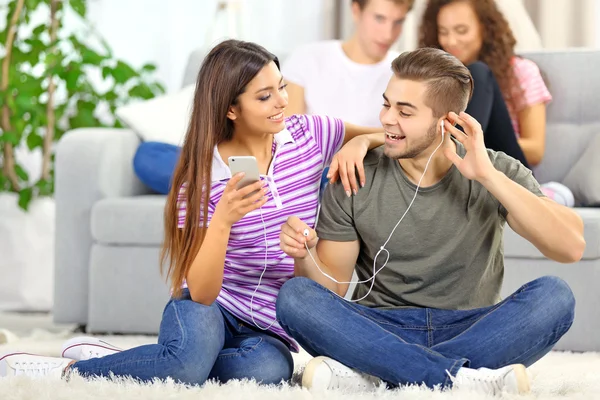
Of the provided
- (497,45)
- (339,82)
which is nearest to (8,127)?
(339,82)

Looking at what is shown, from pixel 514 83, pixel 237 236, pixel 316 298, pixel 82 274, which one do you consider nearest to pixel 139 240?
pixel 82 274

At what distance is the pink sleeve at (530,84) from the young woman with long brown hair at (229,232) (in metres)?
1.09

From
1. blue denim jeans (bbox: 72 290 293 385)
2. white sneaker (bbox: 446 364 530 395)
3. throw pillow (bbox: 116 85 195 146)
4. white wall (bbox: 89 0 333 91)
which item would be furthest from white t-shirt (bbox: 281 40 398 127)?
white wall (bbox: 89 0 333 91)

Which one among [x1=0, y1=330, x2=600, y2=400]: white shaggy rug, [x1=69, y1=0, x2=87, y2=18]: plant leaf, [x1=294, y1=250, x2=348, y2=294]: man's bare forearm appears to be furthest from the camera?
[x1=69, y1=0, x2=87, y2=18]: plant leaf

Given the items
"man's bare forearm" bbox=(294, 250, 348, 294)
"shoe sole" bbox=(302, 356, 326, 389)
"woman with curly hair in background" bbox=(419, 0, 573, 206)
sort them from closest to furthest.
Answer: "shoe sole" bbox=(302, 356, 326, 389)
"man's bare forearm" bbox=(294, 250, 348, 294)
"woman with curly hair in background" bbox=(419, 0, 573, 206)

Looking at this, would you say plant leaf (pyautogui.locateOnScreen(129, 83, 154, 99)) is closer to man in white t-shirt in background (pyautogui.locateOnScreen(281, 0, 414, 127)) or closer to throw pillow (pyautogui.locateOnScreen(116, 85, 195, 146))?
throw pillow (pyautogui.locateOnScreen(116, 85, 195, 146))

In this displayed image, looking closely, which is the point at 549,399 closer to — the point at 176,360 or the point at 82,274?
the point at 176,360

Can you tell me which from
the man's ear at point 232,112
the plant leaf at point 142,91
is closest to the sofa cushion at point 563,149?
the man's ear at point 232,112

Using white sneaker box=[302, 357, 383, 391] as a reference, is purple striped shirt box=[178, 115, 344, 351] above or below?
above

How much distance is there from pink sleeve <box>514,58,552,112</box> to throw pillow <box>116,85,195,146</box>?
1055 millimetres

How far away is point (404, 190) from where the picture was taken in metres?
1.76

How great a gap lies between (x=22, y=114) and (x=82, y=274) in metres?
0.97

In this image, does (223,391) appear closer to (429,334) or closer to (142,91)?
(429,334)

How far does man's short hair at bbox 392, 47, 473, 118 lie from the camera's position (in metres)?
1.72
